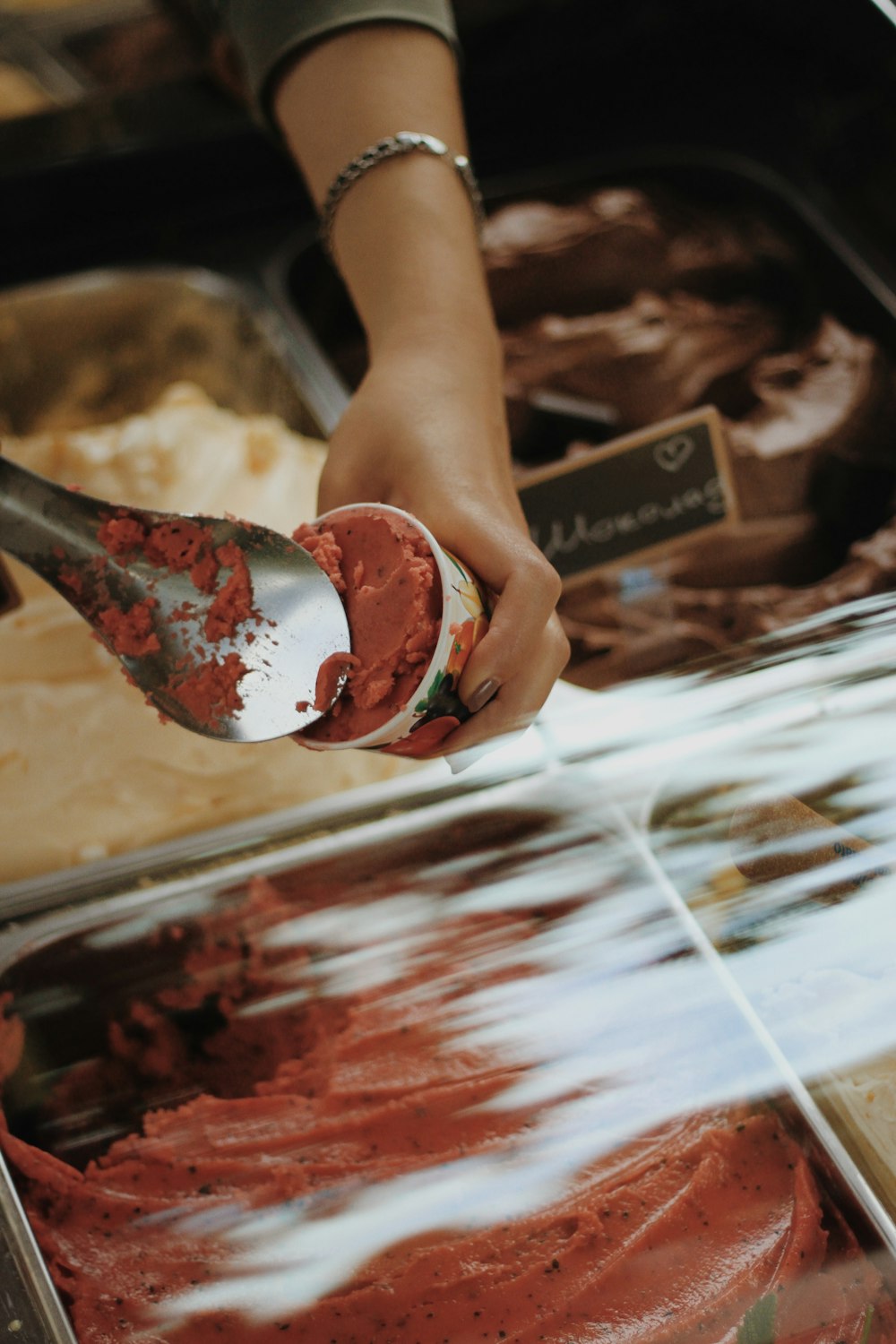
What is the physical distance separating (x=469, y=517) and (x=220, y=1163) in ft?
2.24

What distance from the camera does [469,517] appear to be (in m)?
1.02

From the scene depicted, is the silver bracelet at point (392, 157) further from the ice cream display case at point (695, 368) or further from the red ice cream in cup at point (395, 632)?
the red ice cream in cup at point (395, 632)

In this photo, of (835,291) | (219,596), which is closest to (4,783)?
(219,596)

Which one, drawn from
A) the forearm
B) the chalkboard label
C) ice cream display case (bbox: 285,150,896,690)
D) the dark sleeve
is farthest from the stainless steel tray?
the dark sleeve

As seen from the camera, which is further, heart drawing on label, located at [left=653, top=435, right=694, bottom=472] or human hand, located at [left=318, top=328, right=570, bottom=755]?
heart drawing on label, located at [left=653, top=435, right=694, bottom=472]

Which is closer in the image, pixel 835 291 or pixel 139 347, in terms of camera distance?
pixel 835 291

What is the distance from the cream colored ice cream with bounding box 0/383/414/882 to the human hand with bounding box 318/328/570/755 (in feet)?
0.69

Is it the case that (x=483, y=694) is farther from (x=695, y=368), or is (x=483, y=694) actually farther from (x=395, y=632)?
(x=695, y=368)

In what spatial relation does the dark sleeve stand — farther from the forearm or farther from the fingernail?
the fingernail

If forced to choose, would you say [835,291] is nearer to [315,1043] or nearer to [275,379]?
[275,379]

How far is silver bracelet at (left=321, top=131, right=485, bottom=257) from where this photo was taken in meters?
1.28

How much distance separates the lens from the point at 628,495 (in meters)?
1.25

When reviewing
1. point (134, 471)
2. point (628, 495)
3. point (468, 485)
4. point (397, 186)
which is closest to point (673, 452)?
point (628, 495)

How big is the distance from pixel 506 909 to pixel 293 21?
116 centimetres
